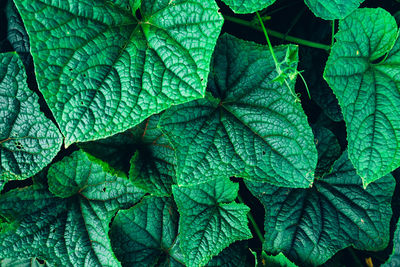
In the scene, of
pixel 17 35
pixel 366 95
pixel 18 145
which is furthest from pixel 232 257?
pixel 17 35

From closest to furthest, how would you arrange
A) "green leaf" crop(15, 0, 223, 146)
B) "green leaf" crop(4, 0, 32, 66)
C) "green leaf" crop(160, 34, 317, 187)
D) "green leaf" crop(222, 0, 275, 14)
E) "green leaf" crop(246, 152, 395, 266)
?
"green leaf" crop(15, 0, 223, 146), "green leaf" crop(222, 0, 275, 14), "green leaf" crop(160, 34, 317, 187), "green leaf" crop(4, 0, 32, 66), "green leaf" crop(246, 152, 395, 266)

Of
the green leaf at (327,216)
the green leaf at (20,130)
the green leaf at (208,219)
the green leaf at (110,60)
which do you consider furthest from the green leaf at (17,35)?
the green leaf at (327,216)

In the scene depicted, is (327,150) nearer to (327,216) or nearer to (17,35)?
(327,216)

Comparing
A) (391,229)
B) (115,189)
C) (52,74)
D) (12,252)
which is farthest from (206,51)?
(391,229)

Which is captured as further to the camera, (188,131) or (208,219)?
(208,219)

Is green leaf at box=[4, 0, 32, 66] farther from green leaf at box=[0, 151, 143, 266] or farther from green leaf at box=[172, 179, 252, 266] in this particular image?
green leaf at box=[172, 179, 252, 266]

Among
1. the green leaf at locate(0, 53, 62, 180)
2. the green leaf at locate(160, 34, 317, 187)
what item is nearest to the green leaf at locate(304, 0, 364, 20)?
the green leaf at locate(160, 34, 317, 187)

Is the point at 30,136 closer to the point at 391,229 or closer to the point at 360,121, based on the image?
the point at 360,121
